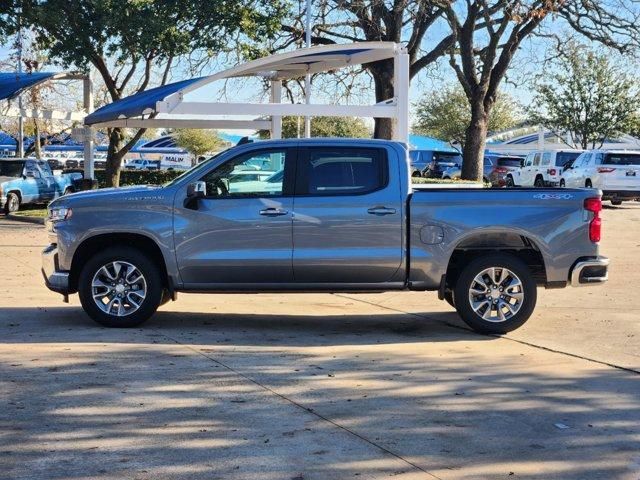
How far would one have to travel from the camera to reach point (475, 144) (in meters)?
31.2

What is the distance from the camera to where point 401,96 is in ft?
49.7

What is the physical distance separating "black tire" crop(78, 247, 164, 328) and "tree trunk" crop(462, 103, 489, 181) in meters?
23.1

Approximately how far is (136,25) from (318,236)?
15.6 m

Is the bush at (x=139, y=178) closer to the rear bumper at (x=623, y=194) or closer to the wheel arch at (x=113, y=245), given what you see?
the rear bumper at (x=623, y=194)

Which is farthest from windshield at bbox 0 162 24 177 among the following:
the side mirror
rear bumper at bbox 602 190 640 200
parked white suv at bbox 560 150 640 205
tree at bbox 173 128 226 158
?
tree at bbox 173 128 226 158

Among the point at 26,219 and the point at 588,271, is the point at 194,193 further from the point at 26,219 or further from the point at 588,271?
the point at 26,219

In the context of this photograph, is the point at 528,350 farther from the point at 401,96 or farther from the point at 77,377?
the point at 401,96

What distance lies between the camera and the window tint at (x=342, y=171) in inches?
366

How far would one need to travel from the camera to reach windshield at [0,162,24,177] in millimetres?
26484

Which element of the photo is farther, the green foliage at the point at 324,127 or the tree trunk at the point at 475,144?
the green foliage at the point at 324,127

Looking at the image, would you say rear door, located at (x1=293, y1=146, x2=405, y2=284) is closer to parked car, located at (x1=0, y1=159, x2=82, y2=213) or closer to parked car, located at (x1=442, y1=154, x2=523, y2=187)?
parked car, located at (x1=0, y1=159, x2=82, y2=213)

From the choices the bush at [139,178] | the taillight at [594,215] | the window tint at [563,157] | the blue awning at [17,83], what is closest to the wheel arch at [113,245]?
the taillight at [594,215]

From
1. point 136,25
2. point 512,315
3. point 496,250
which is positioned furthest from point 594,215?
point 136,25

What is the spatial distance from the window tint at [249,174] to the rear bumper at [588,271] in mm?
3051
